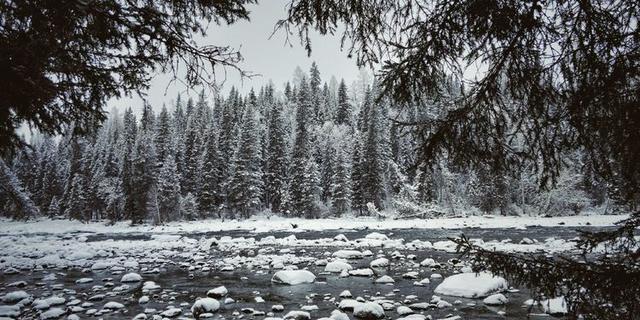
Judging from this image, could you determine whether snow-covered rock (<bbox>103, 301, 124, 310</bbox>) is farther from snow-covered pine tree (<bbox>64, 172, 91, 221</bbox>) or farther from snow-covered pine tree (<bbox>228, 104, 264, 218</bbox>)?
snow-covered pine tree (<bbox>64, 172, 91, 221</bbox>)

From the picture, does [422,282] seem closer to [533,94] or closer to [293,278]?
[293,278]

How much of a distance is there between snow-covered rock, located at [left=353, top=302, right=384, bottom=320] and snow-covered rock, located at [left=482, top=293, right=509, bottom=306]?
283cm

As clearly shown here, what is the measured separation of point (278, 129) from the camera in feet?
179

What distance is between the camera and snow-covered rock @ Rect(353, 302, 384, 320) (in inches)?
327

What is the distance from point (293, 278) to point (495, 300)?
5.97m

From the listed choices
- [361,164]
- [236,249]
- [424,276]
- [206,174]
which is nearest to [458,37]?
[424,276]

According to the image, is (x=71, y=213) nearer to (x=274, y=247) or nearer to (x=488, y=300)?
(x=274, y=247)

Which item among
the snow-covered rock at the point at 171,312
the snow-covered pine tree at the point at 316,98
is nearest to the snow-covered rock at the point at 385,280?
the snow-covered rock at the point at 171,312

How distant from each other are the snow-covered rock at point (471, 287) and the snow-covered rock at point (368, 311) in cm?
274

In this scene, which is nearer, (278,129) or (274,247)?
(274,247)

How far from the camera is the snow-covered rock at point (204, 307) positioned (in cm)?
880

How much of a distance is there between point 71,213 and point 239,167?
1060 inches

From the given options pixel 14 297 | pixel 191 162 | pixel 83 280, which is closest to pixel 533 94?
pixel 14 297

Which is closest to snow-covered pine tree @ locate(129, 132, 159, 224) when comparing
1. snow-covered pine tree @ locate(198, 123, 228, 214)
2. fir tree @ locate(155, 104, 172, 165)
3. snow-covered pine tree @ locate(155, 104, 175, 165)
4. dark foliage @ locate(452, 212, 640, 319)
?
snow-covered pine tree @ locate(198, 123, 228, 214)
